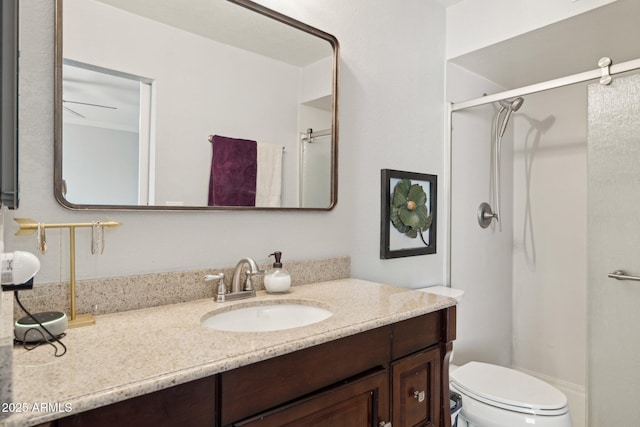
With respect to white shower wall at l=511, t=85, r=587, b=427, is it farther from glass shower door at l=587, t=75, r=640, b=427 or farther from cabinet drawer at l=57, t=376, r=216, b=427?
cabinet drawer at l=57, t=376, r=216, b=427

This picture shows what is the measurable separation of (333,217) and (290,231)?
24cm

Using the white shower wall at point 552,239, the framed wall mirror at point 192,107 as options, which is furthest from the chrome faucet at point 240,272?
the white shower wall at point 552,239

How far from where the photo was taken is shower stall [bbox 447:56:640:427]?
1.73 meters

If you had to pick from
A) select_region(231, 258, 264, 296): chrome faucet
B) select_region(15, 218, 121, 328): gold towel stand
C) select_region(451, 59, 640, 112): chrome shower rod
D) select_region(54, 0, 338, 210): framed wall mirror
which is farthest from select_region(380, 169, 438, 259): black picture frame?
select_region(15, 218, 121, 328): gold towel stand

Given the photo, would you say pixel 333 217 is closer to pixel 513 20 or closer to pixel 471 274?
pixel 471 274

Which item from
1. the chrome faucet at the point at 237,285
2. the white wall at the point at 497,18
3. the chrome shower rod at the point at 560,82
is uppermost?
the white wall at the point at 497,18

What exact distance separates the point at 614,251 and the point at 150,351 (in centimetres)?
188

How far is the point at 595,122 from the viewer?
5.65 ft

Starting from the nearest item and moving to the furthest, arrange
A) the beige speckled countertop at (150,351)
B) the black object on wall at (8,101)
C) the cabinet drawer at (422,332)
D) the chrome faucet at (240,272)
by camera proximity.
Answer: the black object on wall at (8,101)
the beige speckled countertop at (150,351)
the cabinet drawer at (422,332)
the chrome faucet at (240,272)

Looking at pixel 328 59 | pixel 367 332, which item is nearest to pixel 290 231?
pixel 367 332

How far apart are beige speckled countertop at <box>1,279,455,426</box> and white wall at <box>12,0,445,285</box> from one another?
0.64 feet

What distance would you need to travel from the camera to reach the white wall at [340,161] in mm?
991

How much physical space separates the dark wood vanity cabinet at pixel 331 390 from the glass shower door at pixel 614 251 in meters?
0.90

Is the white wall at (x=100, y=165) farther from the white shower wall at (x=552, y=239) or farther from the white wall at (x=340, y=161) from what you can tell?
the white shower wall at (x=552, y=239)
